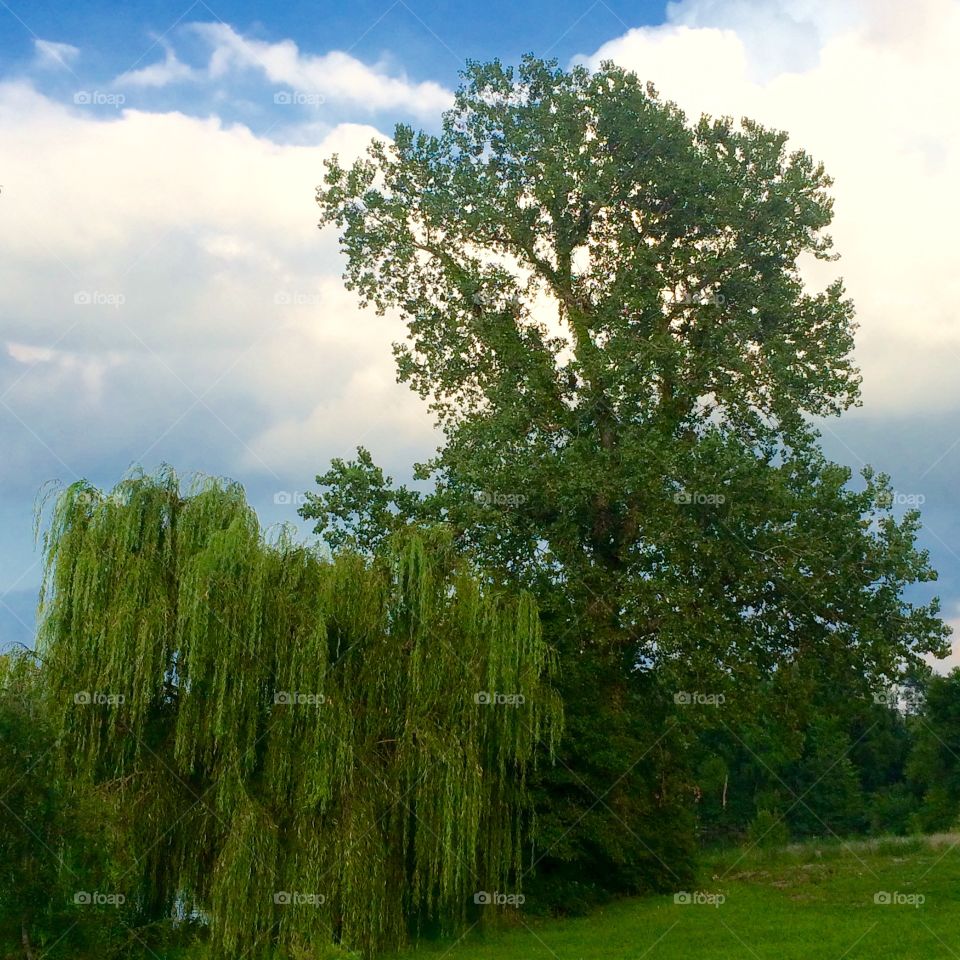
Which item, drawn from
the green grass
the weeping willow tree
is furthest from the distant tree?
the weeping willow tree

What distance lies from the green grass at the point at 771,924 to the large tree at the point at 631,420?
152 cm

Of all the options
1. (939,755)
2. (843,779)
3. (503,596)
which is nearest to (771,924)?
(503,596)

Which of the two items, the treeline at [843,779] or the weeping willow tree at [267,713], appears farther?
the treeline at [843,779]

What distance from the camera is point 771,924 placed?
1928 centimetres

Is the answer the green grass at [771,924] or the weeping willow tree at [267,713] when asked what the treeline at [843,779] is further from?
the weeping willow tree at [267,713]

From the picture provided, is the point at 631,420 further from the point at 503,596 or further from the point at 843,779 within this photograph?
the point at 843,779

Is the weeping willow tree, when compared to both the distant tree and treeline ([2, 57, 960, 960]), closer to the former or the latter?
treeline ([2, 57, 960, 960])

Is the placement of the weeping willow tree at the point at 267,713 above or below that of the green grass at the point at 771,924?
above

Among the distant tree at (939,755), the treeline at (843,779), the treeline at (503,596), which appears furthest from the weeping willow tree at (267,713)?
the distant tree at (939,755)

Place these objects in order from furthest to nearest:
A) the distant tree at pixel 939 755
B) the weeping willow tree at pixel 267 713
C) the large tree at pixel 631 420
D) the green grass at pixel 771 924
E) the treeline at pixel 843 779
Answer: the treeline at pixel 843 779
the distant tree at pixel 939 755
the large tree at pixel 631 420
the green grass at pixel 771 924
the weeping willow tree at pixel 267 713

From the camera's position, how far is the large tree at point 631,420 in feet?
76.0

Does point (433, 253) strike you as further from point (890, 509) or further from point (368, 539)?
point (890, 509)

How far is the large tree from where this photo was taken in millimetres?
23156

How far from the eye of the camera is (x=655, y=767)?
76.9ft
